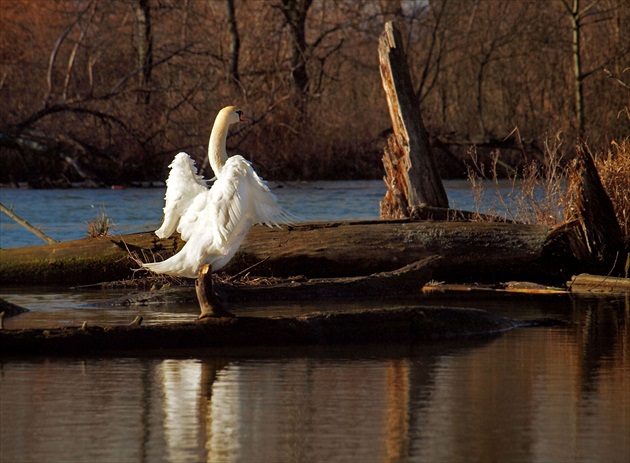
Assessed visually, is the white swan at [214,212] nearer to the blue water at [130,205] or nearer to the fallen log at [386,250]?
the fallen log at [386,250]

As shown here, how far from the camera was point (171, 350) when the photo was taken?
916 centimetres

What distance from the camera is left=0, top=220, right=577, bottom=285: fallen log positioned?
13422 millimetres

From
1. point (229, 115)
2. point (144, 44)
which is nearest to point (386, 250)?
point (229, 115)

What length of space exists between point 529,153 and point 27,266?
18.9 meters

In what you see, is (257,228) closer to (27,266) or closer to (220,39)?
(27,266)

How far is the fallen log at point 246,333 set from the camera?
8.61m

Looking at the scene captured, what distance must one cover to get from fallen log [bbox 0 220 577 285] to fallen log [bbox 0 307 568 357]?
12.1 feet

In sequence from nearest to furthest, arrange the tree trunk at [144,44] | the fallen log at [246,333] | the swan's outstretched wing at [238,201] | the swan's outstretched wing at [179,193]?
the fallen log at [246,333] < the swan's outstretched wing at [238,201] < the swan's outstretched wing at [179,193] < the tree trunk at [144,44]

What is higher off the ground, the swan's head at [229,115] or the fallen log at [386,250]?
the swan's head at [229,115]

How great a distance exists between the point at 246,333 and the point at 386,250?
4.74m

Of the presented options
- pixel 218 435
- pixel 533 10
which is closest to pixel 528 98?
pixel 533 10

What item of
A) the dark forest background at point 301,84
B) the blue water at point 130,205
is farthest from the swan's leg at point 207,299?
the dark forest background at point 301,84

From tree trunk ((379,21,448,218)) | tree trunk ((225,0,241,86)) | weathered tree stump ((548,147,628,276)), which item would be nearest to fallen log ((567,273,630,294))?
weathered tree stump ((548,147,628,276))

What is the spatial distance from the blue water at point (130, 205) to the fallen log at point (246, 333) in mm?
10491
